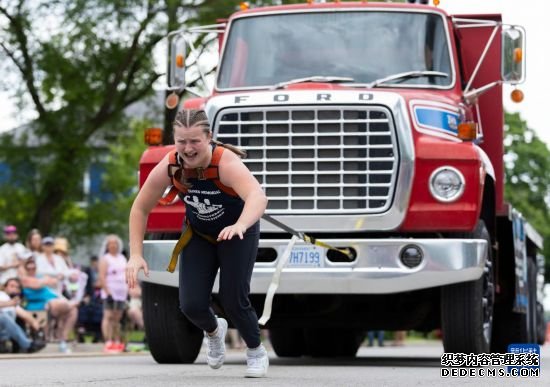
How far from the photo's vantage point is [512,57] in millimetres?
12789

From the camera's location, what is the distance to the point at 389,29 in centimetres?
1287

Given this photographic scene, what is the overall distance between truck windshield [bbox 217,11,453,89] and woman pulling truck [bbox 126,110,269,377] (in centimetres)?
335

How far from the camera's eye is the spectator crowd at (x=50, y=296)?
1706cm

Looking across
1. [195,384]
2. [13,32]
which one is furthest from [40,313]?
[13,32]

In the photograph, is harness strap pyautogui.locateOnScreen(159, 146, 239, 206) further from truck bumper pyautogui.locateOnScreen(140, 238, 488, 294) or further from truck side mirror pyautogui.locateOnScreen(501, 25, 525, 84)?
truck side mirror pyautogui.locateOnScreen(501, 25, 525, 84)

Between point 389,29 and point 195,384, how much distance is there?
479 cm

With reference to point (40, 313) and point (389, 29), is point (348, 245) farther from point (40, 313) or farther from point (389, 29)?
point (40, 313)

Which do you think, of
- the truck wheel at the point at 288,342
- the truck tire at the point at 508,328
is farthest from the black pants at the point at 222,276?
the truck wheel at the point at 288,342

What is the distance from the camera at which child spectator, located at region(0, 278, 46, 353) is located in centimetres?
1655

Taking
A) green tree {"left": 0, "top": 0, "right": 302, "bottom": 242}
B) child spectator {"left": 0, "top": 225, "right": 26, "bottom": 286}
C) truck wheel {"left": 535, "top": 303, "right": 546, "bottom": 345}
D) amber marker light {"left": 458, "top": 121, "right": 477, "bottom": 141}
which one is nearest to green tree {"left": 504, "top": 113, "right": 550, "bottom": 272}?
green tree {"left": 0, "top": 0, "right": 302, "bottom": 242}

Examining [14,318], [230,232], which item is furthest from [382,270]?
[14,318]

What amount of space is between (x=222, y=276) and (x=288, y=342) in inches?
273

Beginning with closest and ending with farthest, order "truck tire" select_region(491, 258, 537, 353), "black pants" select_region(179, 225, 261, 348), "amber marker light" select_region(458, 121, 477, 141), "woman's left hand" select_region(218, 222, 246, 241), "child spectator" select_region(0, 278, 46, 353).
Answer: "woman's left hand" select_region(218, 222, 246, 241), "black pants" select_region(179, 225, 261, 348), "amber marker light" select_region(458, 121, 477, 141), "truck tire" select_region(491, 258, 537, 353), "child spectator" select_region(0, 278, 46, 353)

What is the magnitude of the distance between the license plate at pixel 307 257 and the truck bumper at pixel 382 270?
0.08 feet
